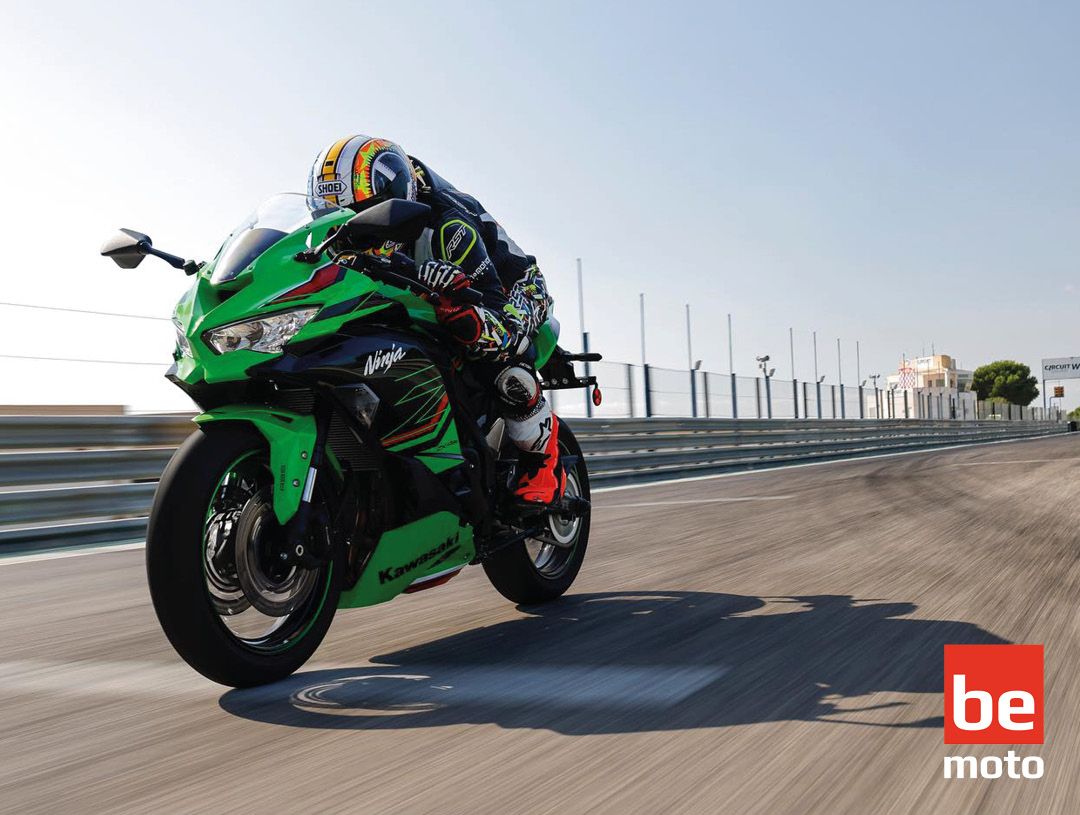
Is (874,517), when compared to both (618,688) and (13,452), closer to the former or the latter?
(618,688)

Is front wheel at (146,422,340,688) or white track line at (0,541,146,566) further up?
front wheel at (146,422,340,688)

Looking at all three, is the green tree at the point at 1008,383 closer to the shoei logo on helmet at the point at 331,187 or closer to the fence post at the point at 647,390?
the fence post at the point at 647,390

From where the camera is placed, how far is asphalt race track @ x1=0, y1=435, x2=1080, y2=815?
215cm

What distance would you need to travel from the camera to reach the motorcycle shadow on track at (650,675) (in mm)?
2707

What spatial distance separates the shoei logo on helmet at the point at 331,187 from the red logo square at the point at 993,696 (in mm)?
2579

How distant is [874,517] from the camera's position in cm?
766

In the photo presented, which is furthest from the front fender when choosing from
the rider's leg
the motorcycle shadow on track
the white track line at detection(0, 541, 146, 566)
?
the white track line at detection(0, 541, 146, 566)

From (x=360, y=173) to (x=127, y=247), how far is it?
86cm

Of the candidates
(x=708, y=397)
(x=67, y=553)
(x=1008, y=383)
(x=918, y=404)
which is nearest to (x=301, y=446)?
(x=67, y=553)

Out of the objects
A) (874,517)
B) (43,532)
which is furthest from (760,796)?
(43,532)

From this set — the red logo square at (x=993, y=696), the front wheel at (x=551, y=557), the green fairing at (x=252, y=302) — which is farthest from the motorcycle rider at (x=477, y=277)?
the red logo square at (x=993, y=696)

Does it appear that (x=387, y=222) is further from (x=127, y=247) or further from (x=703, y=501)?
(x=703, y=501)

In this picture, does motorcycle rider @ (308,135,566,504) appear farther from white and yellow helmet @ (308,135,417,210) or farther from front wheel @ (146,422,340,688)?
front wheel @ (146,422,340,688)

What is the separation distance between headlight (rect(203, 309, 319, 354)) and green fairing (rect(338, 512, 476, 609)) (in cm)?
74
